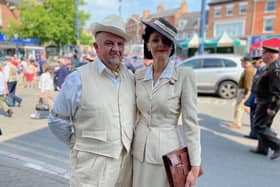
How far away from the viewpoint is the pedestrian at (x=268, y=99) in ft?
12.9

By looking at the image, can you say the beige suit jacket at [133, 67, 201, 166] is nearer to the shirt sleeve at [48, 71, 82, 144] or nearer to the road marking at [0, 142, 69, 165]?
the shirt sleeve at [48, 71, 82, 144]

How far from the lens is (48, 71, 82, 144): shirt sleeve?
1.63 meters

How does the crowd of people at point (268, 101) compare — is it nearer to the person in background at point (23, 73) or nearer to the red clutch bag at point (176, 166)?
the red clutch bag at point (176, 166)

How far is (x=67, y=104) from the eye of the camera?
5.45 feet

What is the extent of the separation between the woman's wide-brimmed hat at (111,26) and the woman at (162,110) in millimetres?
178

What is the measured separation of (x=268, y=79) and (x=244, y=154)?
1.40 meters

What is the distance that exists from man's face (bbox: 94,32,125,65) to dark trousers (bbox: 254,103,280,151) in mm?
3403

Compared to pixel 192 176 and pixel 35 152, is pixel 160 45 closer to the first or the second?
pixel 192 176

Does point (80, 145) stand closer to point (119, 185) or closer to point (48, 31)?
point (119, 185)

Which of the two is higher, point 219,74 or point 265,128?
point 219,74

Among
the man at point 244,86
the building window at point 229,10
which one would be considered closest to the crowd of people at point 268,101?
the man at point 244,86

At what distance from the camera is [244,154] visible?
4297mm

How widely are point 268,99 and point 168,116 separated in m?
3.15

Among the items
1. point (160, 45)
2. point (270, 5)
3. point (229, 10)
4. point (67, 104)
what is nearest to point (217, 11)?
point (229, 10)
